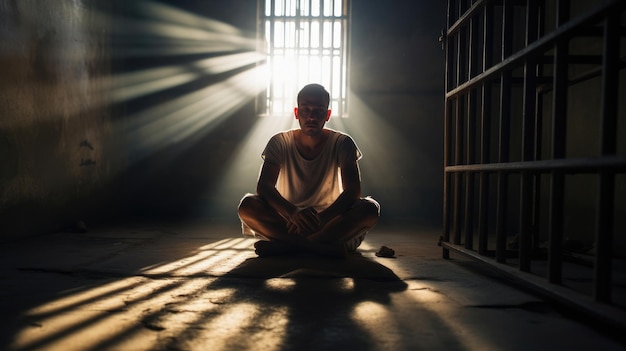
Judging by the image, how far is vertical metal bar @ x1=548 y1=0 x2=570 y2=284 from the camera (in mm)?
1665

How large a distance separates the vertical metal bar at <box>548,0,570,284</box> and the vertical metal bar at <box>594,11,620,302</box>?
238 mm

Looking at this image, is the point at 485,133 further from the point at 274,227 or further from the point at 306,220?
the point at 274,227

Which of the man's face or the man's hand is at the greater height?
the man's face

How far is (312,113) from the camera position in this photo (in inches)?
110

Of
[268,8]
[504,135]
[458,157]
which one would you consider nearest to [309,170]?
[458,157]

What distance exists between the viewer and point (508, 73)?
2.15 meters

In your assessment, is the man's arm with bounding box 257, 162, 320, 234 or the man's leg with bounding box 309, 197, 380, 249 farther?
the man's leg with bounding box 309, 197, 380, 249

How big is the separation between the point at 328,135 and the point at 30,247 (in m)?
2.13

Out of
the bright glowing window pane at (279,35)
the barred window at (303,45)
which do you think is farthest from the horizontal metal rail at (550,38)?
the bright glowing window pane at (279,35)

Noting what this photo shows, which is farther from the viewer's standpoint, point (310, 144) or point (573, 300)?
point (310, 144)

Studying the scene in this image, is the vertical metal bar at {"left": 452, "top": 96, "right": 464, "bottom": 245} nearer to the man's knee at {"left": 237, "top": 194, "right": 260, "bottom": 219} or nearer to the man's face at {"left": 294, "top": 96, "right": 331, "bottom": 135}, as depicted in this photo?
the man's face at {"left": 294, "top": 96, "right": 331, "bottom": 135}

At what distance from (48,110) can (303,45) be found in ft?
9.61

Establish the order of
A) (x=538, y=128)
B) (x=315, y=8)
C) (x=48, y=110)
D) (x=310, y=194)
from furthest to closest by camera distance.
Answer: (x=315, y=8), (x=48, y=110), (x=310, y=194), (x=538, y=128)

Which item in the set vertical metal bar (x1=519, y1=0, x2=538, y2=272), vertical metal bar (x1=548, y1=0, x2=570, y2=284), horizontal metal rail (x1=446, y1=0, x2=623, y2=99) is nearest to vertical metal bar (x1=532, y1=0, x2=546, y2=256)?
horizontal metal rail (x1=446, y1=0, x2=623, y2=99)
